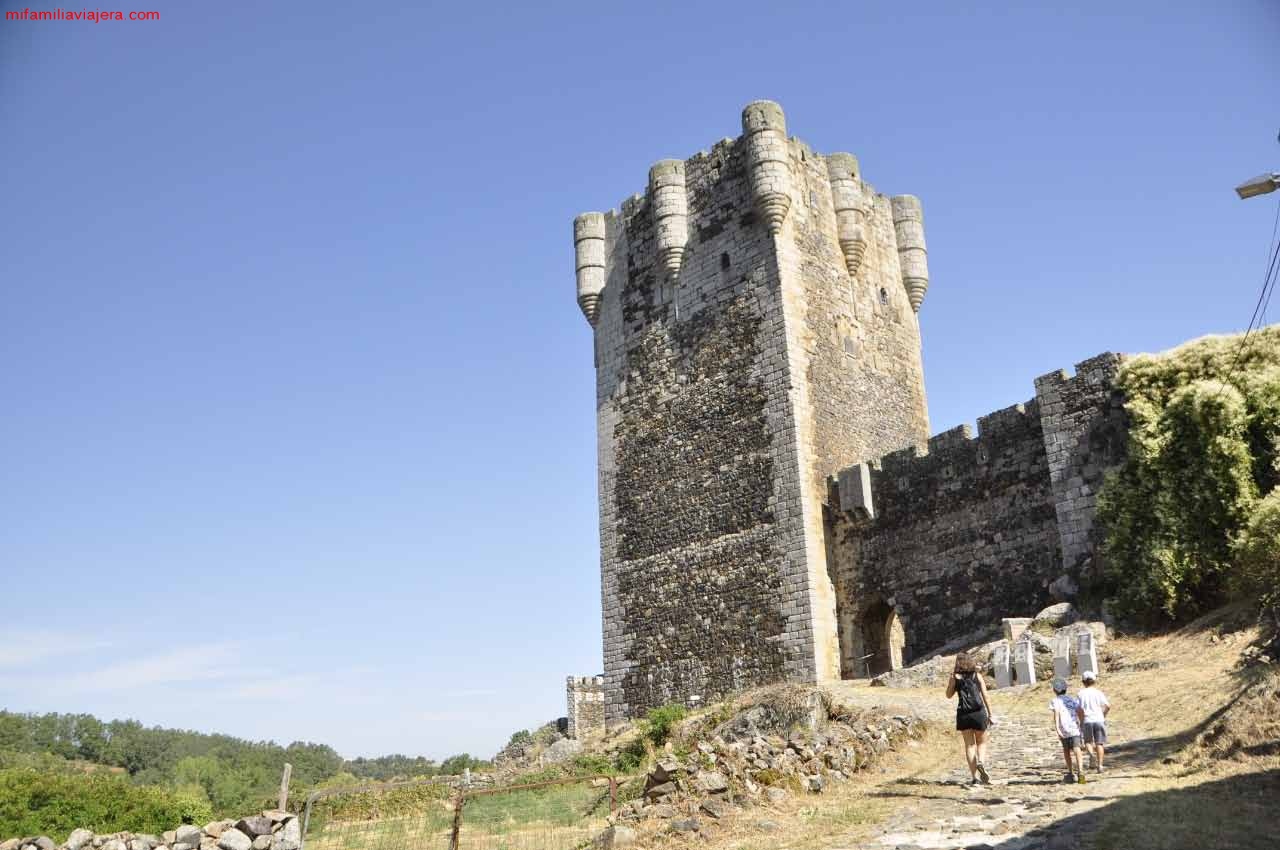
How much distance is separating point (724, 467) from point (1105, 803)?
1252 cm

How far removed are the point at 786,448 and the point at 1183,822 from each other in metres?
12.4

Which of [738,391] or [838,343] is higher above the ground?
[838,343]

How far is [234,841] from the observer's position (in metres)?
10.7

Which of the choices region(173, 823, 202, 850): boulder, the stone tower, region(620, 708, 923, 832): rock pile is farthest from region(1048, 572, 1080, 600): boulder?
region(173, 823, 202, 850): boulder

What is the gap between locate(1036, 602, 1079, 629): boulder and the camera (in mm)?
14539

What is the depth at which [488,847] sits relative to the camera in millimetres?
11062

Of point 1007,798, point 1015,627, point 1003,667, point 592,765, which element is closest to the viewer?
point 1007,798

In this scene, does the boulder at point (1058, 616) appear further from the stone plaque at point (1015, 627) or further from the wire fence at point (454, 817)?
the wire fence at point (454, 817)

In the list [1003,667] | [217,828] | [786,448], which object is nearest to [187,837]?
[217,828]

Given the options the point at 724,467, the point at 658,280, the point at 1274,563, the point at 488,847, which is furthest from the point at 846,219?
the point at 488,847

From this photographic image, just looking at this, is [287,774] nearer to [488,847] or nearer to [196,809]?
[488,847]

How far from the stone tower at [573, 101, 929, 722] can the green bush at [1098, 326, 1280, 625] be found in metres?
5.35

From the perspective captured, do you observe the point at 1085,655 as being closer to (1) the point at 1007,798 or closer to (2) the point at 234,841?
(1) the point at 1007,798

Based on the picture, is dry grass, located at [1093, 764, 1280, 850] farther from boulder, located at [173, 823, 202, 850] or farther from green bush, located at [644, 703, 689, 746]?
green bush, located at [644, 703, 689, 746]
